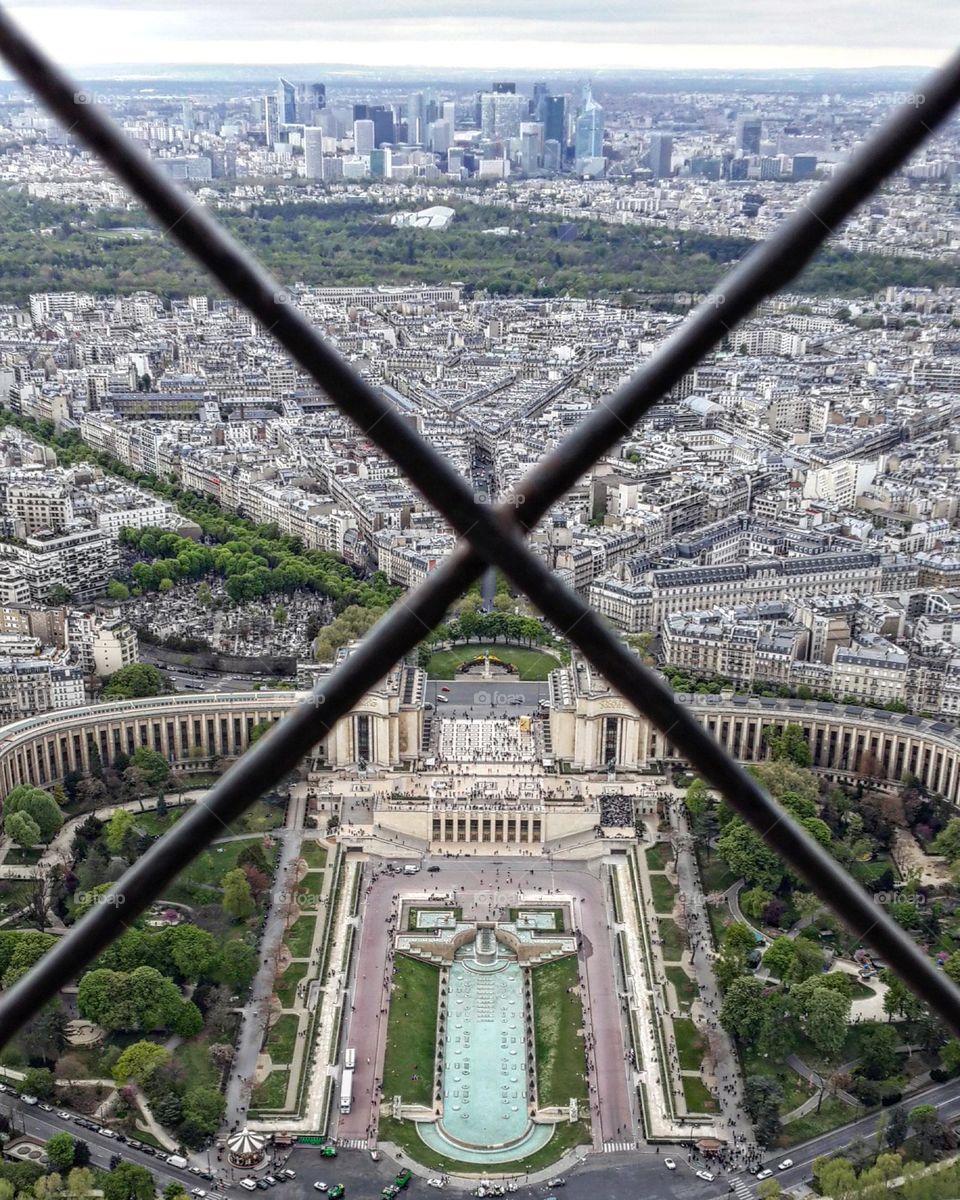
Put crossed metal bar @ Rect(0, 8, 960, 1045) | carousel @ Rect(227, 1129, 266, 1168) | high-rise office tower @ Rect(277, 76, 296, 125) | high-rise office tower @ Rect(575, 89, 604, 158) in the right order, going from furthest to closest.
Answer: high-rise office tower @ Rect(575, 89, 604, 158)
high-rise office tower @ Rect(277, 76, 296, 125)
carousel @ Rect(227, 1129, 266, 1168)
crossed metal bar @ Rect(0, 8, 960, 1045)

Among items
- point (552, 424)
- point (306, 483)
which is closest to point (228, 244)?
point (306, 483)

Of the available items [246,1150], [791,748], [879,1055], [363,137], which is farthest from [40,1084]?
[363,137]

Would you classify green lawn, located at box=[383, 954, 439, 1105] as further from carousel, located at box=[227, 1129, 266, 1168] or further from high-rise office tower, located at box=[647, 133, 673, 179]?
high-rise office tower, located at box=[647, 133, 673, 179]

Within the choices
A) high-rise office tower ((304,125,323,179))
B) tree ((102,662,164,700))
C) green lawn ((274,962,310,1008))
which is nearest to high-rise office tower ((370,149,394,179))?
high-rise office tower ((304,125,323,179))
